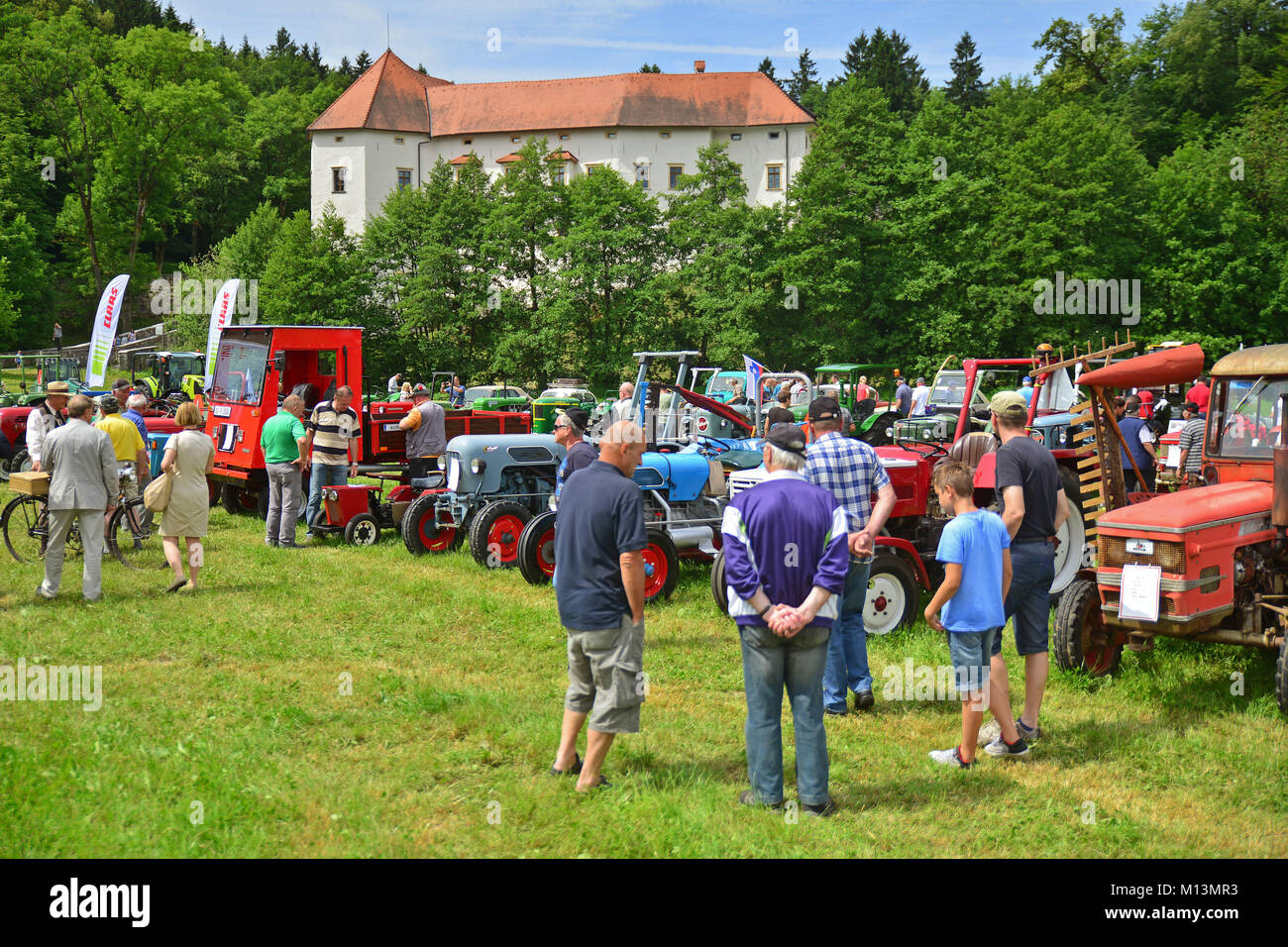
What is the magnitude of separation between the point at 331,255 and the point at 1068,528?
4207cm

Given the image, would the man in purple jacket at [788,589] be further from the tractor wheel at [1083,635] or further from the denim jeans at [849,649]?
the tractor wheel at [1083,635]

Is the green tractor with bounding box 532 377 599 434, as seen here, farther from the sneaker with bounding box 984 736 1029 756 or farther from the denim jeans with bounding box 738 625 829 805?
the denim jeans with bounding box 738 625 829 805

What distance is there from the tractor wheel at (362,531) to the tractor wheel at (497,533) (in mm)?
2144

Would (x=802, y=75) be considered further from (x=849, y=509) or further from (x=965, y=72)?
(x=849, y=509)

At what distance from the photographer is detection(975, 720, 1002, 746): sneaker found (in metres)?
6.43

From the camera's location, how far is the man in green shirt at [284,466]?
12.7 m

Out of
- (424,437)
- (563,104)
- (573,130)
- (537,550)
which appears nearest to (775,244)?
(573,130)

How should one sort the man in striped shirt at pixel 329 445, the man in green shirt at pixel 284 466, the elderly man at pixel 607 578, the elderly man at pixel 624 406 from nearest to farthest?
Result: the elderly man at pixel 607 578, the man in green shirt at pixel 284 466, the man in striped shirt at pixel 329 445, the elderly man at pixel 624 406

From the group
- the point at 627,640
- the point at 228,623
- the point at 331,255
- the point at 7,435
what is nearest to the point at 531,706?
the point at 627,640

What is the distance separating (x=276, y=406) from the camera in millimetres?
14781

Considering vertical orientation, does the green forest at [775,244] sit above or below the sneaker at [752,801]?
above

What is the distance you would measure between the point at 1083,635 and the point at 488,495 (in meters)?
6.78

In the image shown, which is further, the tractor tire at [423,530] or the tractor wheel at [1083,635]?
the tractor tire at [423,530]

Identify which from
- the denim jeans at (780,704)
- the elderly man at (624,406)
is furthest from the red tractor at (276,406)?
the denim jeans at (780,704)
